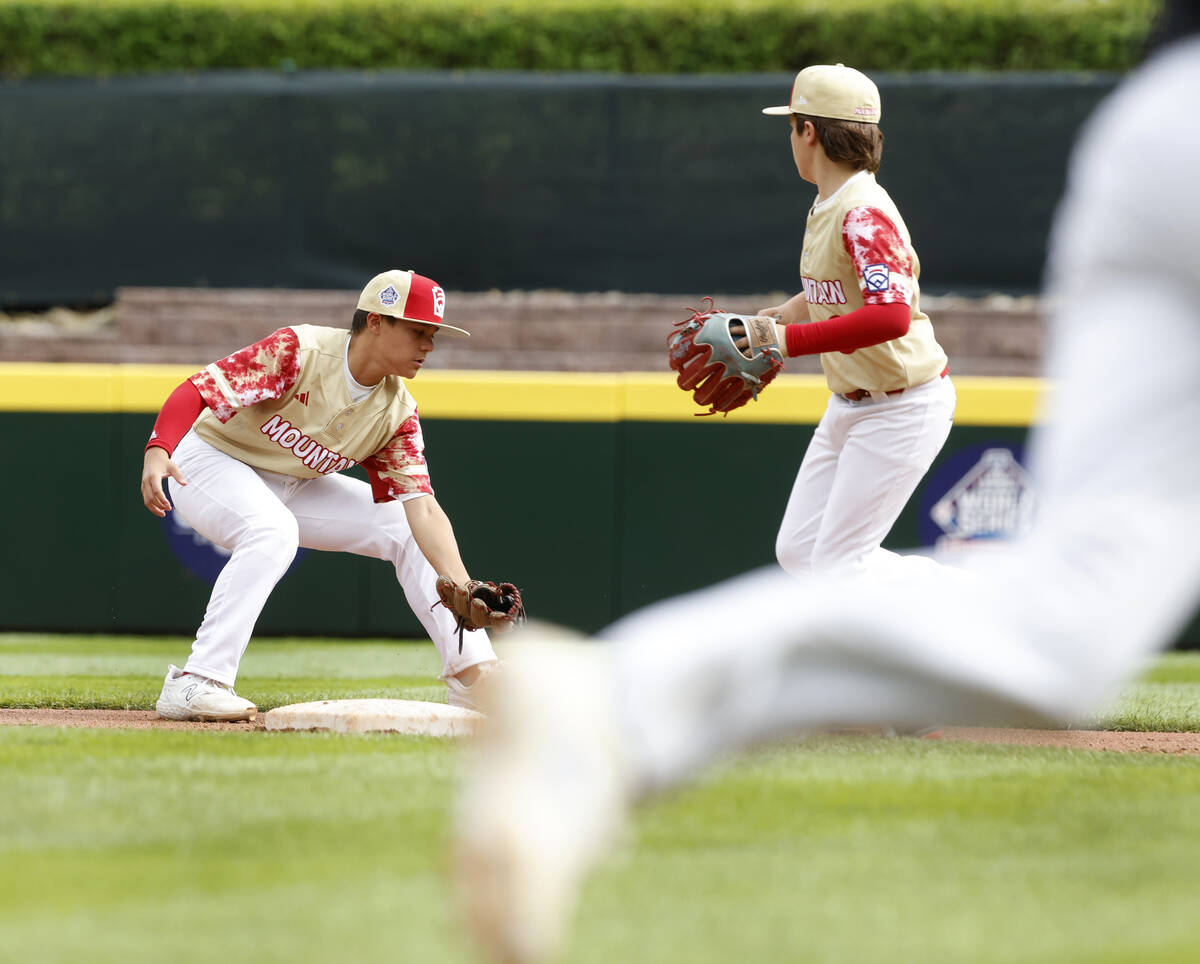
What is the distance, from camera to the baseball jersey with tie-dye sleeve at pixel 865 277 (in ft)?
14.9

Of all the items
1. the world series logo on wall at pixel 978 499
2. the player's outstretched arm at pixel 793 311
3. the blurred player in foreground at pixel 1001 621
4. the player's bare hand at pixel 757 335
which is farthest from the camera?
the world series logo on wall at pixel 978 499

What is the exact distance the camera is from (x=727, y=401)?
4.85m

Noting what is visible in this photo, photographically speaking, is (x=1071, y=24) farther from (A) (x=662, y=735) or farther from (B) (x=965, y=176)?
(A) (x=662, y=735)

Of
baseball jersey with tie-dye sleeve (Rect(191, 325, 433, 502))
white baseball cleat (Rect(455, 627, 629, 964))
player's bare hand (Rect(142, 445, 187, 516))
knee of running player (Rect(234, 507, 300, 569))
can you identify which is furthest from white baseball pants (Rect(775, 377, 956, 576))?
white baseball cleat (Rect(455, 627, 629, 964))

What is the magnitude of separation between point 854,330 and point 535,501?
155 inches

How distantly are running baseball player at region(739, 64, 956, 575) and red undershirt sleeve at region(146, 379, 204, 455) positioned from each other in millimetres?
1984

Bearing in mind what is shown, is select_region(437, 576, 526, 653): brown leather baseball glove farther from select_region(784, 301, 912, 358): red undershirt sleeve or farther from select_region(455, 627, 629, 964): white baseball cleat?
select_region(455, 627, 629, 964): white baseball cleat

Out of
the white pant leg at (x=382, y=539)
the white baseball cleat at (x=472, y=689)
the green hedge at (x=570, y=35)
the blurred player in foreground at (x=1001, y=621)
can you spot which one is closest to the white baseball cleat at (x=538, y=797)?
the blurred player in foreground at (x=1001, y=621)

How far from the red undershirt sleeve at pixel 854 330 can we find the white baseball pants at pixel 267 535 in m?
1.65

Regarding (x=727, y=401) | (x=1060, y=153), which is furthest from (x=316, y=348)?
(x=1060, y=153)

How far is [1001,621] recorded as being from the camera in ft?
6.03

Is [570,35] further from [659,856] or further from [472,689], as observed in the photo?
[659,856]

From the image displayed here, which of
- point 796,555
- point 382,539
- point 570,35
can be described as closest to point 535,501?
point 382,539

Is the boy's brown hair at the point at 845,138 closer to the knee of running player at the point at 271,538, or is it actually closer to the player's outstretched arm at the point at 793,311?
the player's outstretched arm at the point at 793,311
